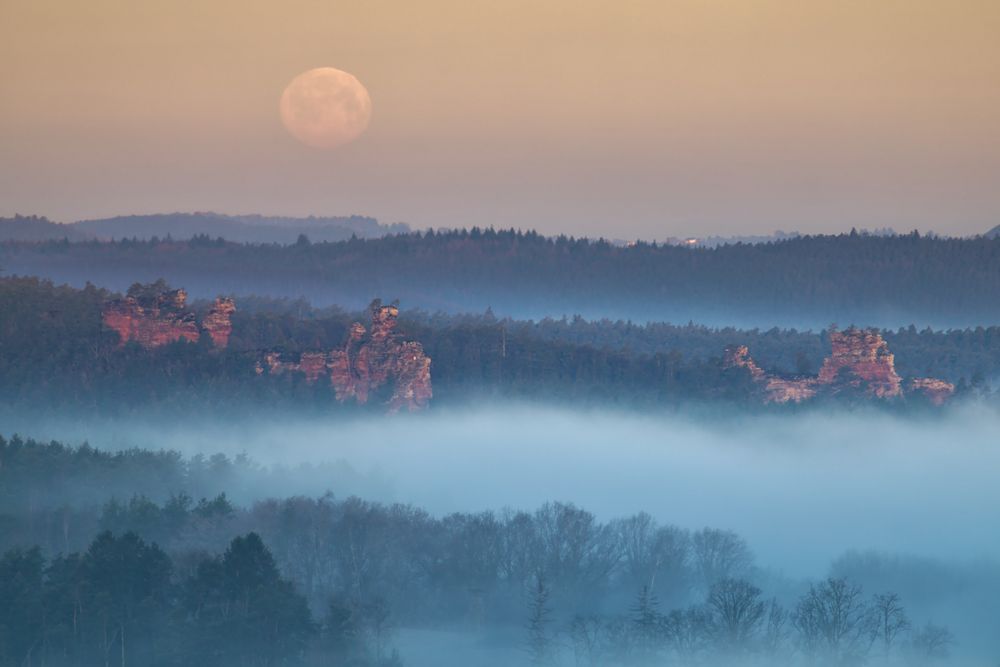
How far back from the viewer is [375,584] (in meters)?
110

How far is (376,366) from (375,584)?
74.4 meters

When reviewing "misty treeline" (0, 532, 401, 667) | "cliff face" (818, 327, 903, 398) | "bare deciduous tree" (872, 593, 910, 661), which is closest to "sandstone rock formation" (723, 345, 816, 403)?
"cliff face" (818, 327, 903, 398)

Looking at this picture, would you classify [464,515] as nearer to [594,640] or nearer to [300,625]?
[594,640]

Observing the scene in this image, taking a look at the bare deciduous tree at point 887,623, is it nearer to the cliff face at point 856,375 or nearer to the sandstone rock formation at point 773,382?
the cliff face at point 856,375

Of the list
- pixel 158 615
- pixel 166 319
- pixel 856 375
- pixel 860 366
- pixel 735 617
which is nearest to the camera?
pixel 158 615

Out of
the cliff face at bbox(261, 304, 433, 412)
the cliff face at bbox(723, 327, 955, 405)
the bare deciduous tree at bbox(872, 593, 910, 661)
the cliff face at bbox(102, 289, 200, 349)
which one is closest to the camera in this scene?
the bare deciduous tree at bbox(872, 593, 910, 661)

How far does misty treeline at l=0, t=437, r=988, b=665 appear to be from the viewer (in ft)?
277

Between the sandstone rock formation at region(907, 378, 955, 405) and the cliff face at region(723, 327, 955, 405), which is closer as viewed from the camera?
the cliff face at region(723, 327, 955, 405)

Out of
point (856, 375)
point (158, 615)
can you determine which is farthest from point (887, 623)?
point (856, 375)

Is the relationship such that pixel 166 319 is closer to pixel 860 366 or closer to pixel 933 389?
pixel 860 366

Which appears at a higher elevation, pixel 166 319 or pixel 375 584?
pixel 166 319

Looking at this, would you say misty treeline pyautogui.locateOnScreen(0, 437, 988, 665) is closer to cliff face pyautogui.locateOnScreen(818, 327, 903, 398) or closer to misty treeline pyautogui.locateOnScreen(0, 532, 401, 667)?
misty treeline pyautogui.locateOnScreen(0, 532, 401, 667)

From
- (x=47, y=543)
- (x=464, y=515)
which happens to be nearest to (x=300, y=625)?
(x=47, y=543)

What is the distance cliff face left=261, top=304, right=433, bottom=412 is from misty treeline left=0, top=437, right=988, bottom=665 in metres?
40.7
